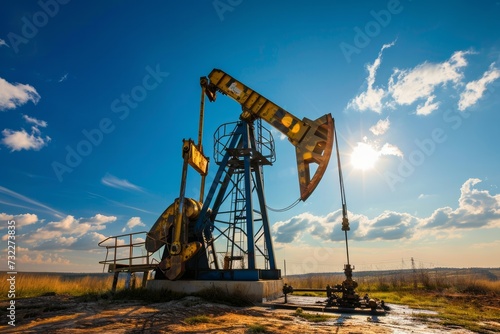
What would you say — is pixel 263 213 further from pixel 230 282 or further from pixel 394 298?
pixel 394 298

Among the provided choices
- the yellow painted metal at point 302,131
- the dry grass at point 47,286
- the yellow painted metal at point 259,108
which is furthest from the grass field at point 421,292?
the yellow painted metal at point 259,108

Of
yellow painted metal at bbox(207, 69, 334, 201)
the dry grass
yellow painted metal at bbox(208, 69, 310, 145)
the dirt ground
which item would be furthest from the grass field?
yellow painted metal at bbox(208, 69, 310, 145)

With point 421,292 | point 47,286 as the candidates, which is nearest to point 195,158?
point 47,286

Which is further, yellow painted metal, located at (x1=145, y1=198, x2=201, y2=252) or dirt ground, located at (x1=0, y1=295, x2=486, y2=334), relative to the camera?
yellow painted metal, located at (x1=145, y1=198, x2=201, y2=252)

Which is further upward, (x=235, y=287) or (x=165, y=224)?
(x=165, y=224)

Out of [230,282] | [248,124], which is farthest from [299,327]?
[248,124]

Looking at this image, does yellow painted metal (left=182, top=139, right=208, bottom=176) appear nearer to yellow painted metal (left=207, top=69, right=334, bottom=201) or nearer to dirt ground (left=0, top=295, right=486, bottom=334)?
yellow painted metal (left=207, top=69, right=334, bottom=201)

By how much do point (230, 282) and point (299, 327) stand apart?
389cm

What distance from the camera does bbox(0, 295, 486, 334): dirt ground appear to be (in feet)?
15.3

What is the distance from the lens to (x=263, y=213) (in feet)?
34.9

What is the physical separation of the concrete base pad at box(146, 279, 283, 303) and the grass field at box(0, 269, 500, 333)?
0.59 meters

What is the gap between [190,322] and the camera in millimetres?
5105

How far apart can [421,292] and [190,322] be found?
12.3 m

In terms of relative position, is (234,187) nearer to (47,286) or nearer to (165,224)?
(165,224)
